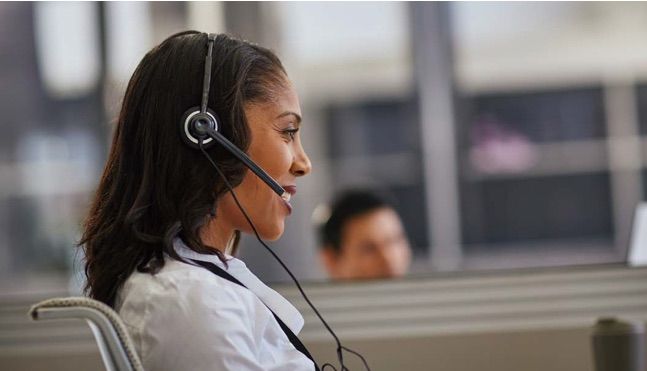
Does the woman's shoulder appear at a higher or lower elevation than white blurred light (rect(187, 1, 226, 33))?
lower

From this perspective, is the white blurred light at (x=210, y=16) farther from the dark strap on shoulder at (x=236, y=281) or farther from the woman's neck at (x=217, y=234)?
the dark strap on shoulder at (x=236, y=281)

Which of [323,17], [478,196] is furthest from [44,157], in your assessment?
[478,196]

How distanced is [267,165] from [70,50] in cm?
343

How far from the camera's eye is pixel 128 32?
3980 millimetres

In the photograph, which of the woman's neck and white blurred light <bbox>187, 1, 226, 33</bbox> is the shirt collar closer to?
the woman's neck

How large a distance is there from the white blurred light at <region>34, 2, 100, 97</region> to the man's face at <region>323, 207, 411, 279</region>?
1.46 meters

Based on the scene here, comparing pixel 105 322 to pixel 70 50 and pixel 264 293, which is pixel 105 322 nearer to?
pixel 264 293

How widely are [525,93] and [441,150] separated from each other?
715mm

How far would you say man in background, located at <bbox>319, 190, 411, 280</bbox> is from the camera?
3.08m

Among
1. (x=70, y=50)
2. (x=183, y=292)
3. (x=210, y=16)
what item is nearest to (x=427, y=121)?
(x=210, y=16)

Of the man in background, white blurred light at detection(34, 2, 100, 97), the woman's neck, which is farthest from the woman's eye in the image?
white blurred light at detection(34, 2, 100, 97)

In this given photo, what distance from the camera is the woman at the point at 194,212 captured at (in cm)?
108

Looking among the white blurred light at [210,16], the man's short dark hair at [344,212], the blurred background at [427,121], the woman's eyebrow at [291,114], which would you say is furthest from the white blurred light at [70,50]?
the woman's eyebrow at [291,114]

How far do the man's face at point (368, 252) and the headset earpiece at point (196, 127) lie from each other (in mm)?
1905
